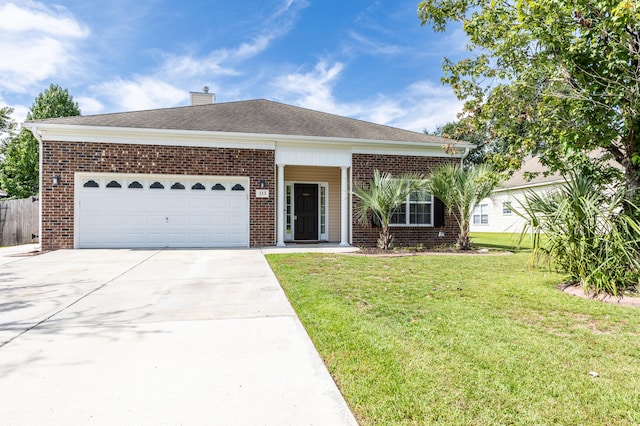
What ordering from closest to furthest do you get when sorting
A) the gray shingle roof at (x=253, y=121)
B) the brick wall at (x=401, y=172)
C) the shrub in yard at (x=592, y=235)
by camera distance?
the shrub in yard at (x=592, y=235) < the gray shingle roof at (x=253, y=121) < the brick wall at (x=401, y=172)

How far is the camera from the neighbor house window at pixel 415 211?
11664mm

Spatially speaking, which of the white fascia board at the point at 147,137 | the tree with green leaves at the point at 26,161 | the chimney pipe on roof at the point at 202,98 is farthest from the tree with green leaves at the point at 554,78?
the tree with green leaves at the point at 26,161

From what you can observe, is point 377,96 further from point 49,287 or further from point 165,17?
point 49,287

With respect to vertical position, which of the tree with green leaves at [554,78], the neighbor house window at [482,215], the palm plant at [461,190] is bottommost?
the neighbor house window at [482,215]

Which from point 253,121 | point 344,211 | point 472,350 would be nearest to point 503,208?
point 344,211

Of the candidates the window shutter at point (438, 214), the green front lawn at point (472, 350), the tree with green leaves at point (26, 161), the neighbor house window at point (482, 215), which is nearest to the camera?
the green front lawn at point (472, 350)

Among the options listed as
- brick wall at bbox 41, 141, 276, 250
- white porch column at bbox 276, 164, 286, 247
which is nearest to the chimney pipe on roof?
brick wall at bbox 41, 141, 276, 250

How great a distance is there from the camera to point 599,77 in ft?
15.2

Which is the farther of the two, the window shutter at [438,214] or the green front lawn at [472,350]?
the window shutter at [438,214]

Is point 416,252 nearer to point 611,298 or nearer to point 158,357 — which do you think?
point 611,298

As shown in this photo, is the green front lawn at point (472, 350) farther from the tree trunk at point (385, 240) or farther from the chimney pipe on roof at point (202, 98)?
the chimney pipe on roof at point (202, 98)

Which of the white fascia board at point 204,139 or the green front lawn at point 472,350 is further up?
the white fascia board at point 204,139

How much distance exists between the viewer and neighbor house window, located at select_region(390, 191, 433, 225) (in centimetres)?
1166

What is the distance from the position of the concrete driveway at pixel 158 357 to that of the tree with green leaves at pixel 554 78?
4863mm
